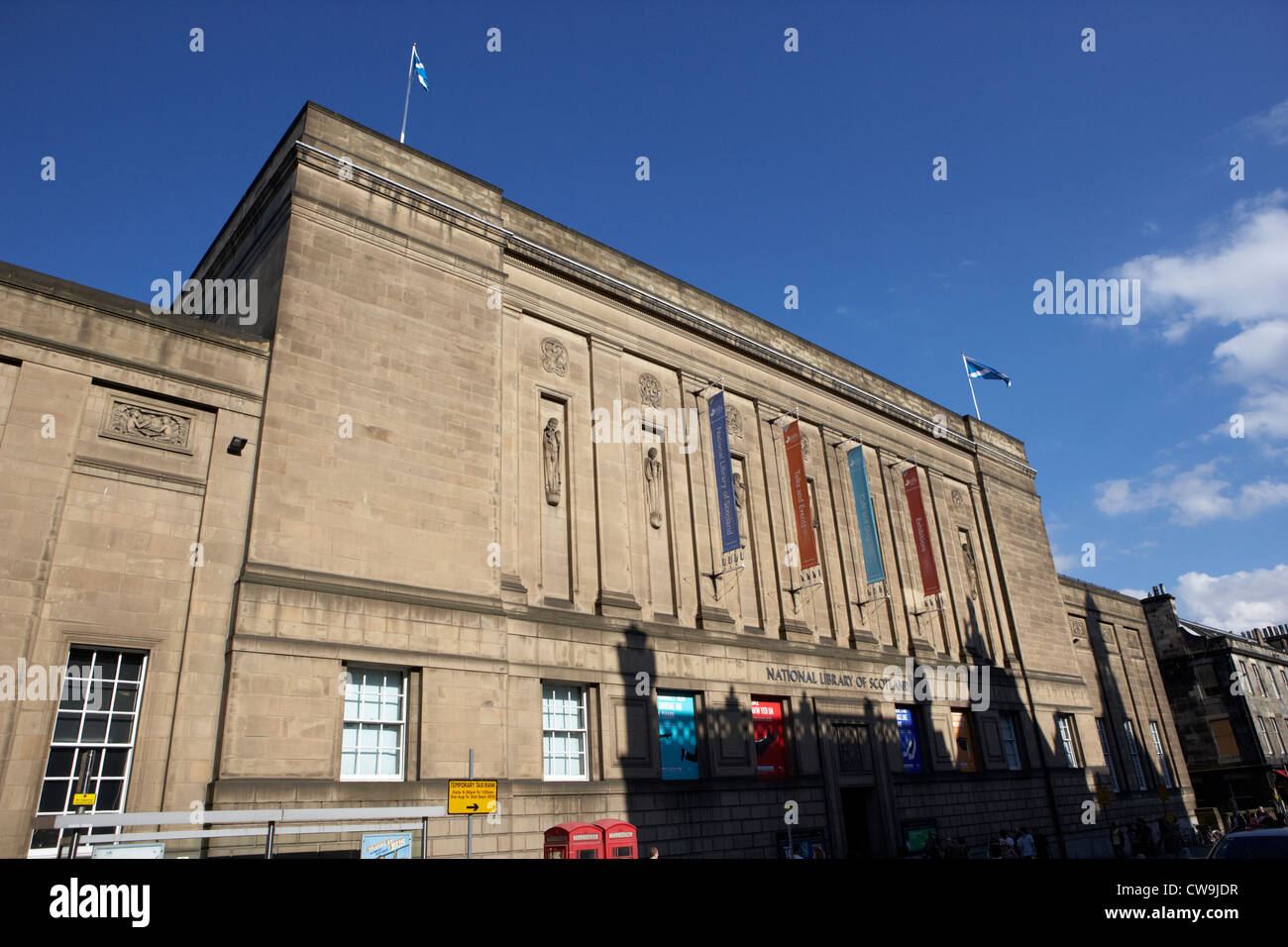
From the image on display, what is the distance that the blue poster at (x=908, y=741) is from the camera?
93.6 feet

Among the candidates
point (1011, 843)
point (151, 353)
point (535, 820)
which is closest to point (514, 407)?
point (151, 353)

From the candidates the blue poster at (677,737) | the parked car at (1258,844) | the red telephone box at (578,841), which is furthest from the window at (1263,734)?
the parked car at (1258,844)

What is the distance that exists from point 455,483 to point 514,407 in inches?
133

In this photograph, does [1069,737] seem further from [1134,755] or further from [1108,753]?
[1134,755]

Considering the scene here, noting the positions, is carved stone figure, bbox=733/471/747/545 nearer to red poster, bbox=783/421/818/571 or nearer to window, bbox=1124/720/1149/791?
red poster, bbox=783/421/818/571

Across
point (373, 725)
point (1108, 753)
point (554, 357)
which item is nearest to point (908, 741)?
point (554, 357)

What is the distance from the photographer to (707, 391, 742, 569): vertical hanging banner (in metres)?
24.6

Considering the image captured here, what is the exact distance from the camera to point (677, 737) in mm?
22156

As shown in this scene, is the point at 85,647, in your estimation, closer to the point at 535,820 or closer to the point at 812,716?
the point at 535,820

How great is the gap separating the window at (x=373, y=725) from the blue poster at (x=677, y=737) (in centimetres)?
718

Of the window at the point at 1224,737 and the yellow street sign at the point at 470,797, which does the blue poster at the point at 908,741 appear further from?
the window at the point at 1224,737

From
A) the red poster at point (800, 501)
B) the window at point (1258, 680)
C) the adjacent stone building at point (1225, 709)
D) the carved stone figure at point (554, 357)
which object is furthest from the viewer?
the window at point (1258, 680)

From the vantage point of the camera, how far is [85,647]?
14680 mm

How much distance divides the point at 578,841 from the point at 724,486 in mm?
11707
